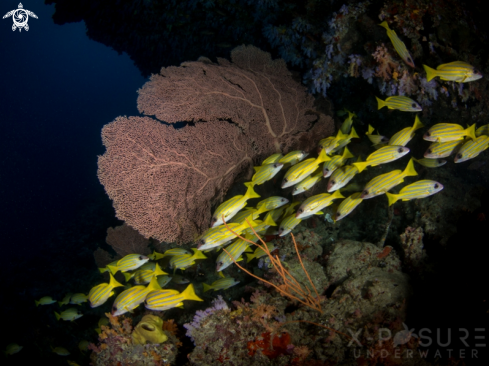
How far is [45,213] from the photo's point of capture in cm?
4181

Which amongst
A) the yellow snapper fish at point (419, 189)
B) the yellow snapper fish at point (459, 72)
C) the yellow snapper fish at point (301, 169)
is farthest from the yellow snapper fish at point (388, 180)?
→ the yellow snapper fish at point (459, 72)

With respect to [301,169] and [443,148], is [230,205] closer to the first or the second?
[301,169]

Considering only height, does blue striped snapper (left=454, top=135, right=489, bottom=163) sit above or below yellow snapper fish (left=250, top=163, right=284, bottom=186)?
below

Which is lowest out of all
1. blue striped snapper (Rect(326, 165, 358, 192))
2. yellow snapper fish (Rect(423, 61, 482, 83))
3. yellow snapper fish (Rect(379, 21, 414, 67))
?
blue striped snapper (Rect(326, 165, 358, 192))

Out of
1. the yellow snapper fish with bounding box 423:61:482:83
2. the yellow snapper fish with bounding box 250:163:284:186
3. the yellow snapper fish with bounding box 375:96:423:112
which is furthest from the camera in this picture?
the yellow snapper fish with bounding box 250:163:284:186

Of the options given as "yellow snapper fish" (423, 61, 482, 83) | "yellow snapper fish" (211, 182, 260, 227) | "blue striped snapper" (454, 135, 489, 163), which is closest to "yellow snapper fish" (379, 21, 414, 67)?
"yellow snapper fish" (423, 61, 482, 83)

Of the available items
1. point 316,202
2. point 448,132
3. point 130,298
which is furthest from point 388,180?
point 130,298

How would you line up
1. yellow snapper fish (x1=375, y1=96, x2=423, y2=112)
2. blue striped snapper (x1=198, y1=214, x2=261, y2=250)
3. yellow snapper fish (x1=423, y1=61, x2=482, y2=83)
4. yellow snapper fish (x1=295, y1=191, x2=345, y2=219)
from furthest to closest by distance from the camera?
yellow snapper fish (x1=375, y1=96, x2=423, y2=112)
yellow snapper fish (x1=295, y1=191, x2=345, y2=219)
blue striped snapper (x1=198, y1=214, x2=261, y2=250)
yellow snapper fish (x1=423, y1=61, x2=482, y2=83)

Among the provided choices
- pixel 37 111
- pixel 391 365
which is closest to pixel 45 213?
pixel 391 365

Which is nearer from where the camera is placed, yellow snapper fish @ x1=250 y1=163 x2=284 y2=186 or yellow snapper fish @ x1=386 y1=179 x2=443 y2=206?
yellow snapper fish @ x1=386 y1=179 x2=443 y2=206

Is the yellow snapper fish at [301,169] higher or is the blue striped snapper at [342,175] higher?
the yellow snapper fish at [301,169]

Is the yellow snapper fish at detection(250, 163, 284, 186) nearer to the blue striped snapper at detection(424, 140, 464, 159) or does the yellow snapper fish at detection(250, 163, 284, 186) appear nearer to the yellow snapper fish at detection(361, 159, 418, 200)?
the yellow snapper fish at detection(361, 159, 418, 200)

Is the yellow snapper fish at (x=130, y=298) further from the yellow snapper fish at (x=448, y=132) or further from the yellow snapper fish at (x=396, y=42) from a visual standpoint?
the yellow snapper fish at (x=396, y=42)

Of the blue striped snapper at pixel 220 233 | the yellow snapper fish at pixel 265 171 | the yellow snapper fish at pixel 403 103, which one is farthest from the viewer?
the yellow snapper fish at pixel 265 171
